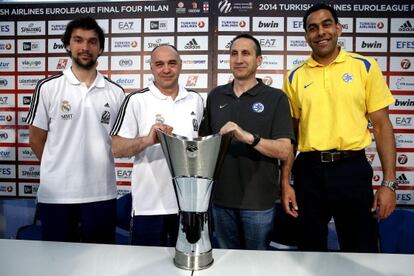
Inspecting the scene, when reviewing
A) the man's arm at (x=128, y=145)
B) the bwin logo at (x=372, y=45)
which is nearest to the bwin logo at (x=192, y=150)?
the man's arm at (x=128, y=145)

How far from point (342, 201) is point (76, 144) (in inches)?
49.5

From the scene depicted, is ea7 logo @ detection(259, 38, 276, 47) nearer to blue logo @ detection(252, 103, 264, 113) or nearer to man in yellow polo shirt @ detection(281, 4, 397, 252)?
man in yellow polo shirt @ detection(281, 4, 397, 252)

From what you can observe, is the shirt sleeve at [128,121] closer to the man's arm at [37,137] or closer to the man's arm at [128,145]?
the man's arm at [128,145]

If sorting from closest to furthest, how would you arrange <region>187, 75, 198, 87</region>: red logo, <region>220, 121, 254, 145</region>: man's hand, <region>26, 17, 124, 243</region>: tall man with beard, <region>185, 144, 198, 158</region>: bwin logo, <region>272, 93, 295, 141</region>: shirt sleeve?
1. <region>185, 144, 198, 158</region>: bwin logo
2. <region>220, 121, 254, 145</region>: man's hand
3. <region>272, 93, 295, 141</region>: shirt sleeve
4. <region>26, 17, 124, 243</region>: tall man with beard
5. <region>187, 75, 198, 87</region>: red logo

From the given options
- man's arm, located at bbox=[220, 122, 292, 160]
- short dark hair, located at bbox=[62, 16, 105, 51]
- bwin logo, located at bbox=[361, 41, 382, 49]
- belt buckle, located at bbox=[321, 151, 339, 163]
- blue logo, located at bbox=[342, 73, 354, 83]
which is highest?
bwin logo, located at bbox=[361, 41, 382, 49]

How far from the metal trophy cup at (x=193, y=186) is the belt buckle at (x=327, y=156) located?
0.69m

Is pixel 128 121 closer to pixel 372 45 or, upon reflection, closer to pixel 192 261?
pixel 192 261

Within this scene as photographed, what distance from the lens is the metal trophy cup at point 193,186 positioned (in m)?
0.78

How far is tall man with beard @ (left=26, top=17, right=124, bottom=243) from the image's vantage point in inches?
57.2

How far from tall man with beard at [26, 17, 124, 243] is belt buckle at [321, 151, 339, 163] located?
1.03 metres

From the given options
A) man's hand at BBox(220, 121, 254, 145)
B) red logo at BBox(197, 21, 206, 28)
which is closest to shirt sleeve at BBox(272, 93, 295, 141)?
man's hand at BBox(220, 121, 254, 145)

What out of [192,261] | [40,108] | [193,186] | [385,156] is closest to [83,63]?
[40,108]

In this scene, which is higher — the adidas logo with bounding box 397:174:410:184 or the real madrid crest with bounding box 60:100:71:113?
the real madrid crest with bounding box 60:100:71:113

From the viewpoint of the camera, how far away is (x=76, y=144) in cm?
145
